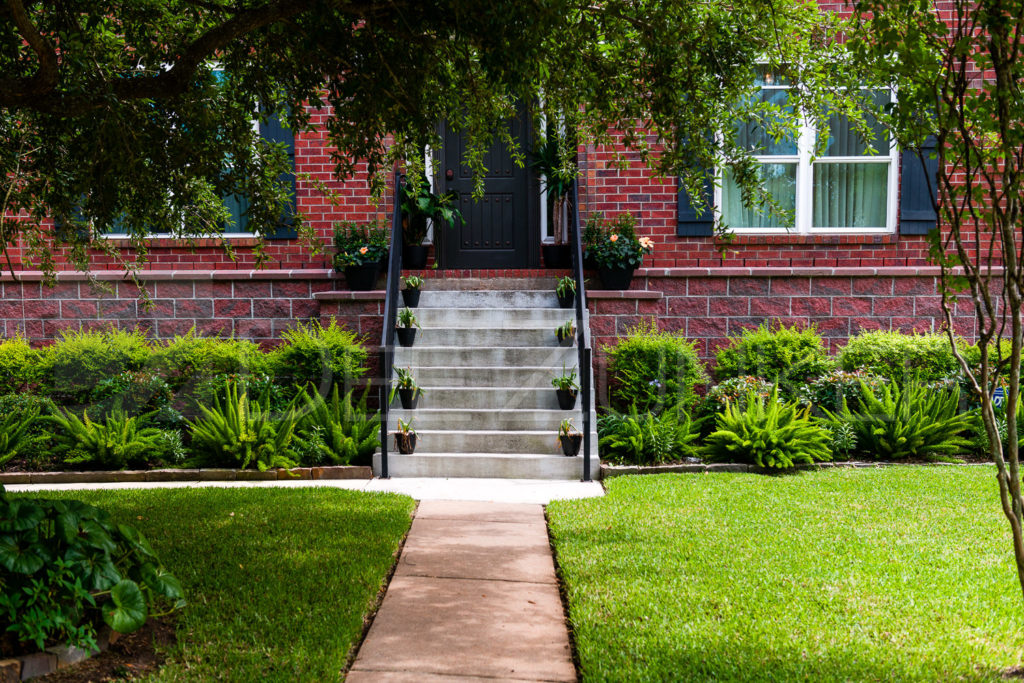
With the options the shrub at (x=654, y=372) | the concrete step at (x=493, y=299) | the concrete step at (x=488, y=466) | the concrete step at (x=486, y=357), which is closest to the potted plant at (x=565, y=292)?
the concrete step at (x=493, y=299)

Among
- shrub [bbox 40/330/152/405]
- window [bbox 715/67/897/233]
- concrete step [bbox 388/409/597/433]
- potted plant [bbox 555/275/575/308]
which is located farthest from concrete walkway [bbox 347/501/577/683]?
window [bbox 715/67/897/233]

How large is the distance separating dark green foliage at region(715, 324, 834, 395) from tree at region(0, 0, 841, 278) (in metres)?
3.70

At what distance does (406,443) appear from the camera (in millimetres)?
6648

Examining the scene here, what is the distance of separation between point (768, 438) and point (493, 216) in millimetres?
4517

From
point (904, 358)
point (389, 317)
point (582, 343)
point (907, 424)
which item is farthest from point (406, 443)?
point (904, 358)

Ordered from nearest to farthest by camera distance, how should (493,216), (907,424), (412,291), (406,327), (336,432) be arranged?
(336,432) → (907,424) → (406,327) → (412,291) → (493,216)

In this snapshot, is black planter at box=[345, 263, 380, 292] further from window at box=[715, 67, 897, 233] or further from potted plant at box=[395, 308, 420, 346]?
window at box=[715, 67, 897, 233]

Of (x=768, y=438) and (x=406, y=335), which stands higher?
(x=406, y=335)

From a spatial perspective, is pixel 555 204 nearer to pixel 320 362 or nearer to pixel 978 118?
pixel 320 362

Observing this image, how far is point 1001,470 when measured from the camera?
256cm

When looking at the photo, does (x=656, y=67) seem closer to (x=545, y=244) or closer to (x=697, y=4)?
(x=697, y=4)

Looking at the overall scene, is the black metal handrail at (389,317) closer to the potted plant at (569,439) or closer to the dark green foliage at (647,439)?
the potted plant at (569,439)

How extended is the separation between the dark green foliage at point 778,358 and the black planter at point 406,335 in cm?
310

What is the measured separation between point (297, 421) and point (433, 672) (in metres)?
4.31
